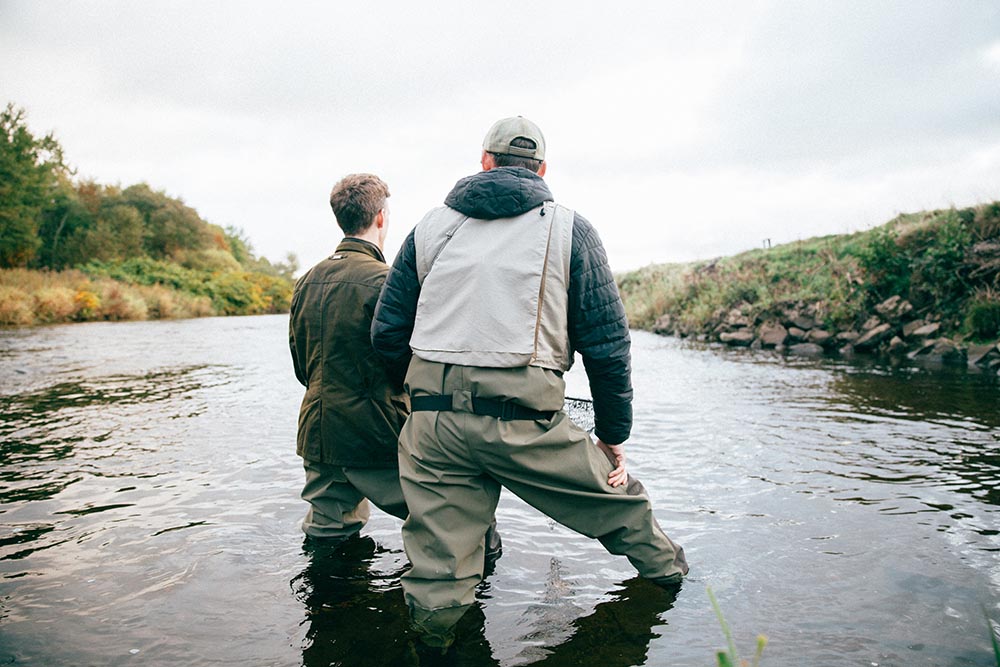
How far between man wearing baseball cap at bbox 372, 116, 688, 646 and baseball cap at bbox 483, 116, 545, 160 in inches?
0.7

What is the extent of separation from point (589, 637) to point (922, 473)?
4081 millimetres

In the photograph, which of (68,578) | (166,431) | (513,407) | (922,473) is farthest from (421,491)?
(166,431)

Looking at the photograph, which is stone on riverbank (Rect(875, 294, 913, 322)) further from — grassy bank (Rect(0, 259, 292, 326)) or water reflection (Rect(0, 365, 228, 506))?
grassy bank (Rect(0, 259, 292, 326))

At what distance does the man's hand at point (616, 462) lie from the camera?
114 inches

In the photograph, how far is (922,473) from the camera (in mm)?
5434

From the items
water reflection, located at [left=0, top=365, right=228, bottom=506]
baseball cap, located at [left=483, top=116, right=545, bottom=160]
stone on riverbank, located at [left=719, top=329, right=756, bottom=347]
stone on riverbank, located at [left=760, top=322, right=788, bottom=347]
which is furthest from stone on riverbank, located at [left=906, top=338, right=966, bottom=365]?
water reflection, located at [left=0, top=365, right=228, bottom=506]

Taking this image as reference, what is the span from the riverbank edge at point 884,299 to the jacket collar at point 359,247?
37.3 feet

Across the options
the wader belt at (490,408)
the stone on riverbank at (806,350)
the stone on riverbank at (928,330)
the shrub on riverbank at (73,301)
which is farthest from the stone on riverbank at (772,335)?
the shrub on riverbank at (73,301)

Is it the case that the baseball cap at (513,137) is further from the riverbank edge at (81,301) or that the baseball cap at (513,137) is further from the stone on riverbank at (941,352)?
the riverbank edge at (81,301)

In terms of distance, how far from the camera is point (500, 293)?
Answer: 2.64 metres

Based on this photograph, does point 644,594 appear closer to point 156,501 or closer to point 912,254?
point 156,501

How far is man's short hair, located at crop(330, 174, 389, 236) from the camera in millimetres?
3652

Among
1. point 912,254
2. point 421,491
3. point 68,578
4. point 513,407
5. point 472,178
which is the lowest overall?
point 68,578

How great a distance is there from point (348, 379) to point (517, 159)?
5.00ft
